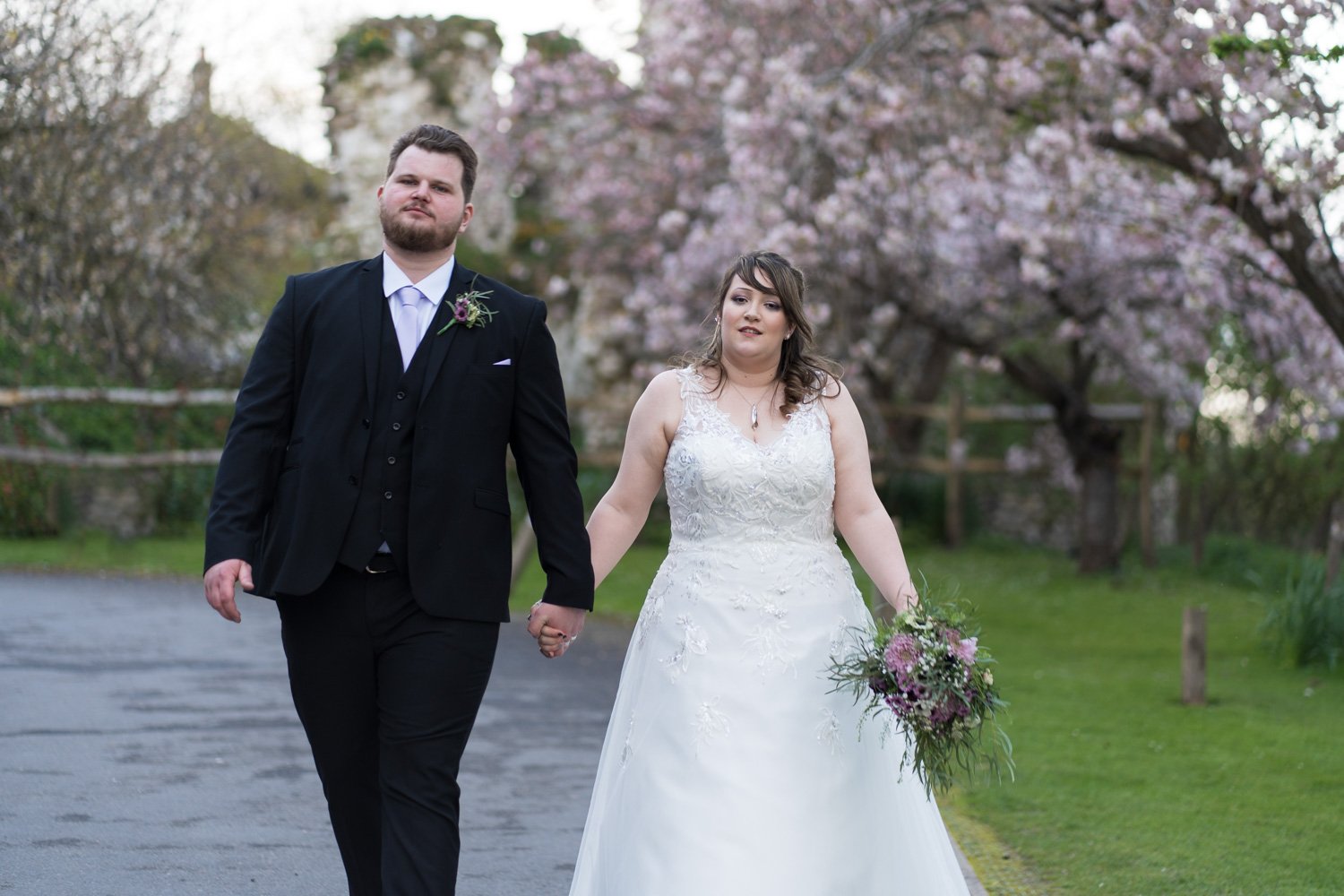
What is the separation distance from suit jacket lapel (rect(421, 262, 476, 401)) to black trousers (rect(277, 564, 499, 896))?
0.52 m

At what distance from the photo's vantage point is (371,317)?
4.06 m

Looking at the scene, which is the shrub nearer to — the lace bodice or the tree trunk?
the tree trunk

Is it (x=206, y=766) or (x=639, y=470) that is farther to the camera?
(x=206, y=766)

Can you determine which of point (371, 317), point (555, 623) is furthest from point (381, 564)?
point (371, 317)

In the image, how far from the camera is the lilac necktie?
4.09m

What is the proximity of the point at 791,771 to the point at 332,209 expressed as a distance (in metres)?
27.6

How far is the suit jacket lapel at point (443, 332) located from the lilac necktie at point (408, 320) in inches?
2.0

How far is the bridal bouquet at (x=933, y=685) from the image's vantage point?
4.11 meters

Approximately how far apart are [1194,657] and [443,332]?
22.5 feet

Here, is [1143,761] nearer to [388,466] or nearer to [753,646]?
[753,646]

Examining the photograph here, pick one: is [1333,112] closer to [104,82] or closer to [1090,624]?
[1090,624]

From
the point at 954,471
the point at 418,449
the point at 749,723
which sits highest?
the point at 418,449

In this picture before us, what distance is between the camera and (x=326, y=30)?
106ft

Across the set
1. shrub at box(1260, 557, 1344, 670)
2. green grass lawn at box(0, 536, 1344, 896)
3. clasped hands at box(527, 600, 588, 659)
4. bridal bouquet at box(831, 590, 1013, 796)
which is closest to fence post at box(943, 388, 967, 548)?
green grass lawn at box(0, 536, 1344, 896)
